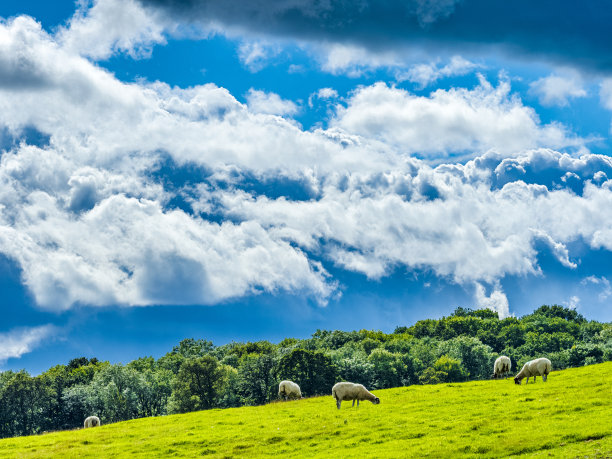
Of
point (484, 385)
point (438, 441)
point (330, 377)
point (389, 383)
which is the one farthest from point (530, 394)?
point (389, 383)

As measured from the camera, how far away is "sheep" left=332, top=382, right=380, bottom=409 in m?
49.7

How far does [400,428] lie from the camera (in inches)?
1591

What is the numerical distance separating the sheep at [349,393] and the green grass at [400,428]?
819 mm

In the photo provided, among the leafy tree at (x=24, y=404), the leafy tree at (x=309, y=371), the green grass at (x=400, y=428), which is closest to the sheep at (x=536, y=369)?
the green grass at (x=400, y=428)

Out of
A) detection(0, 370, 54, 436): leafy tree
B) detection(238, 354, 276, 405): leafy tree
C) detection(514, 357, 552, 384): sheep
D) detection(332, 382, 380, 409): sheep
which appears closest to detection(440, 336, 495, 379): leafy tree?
detection(238, 354, 276, 405): leafy tree

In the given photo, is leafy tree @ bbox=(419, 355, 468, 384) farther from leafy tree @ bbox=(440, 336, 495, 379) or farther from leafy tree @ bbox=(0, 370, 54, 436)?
leafy tree @ bbox=(0, 370, 54, 436)

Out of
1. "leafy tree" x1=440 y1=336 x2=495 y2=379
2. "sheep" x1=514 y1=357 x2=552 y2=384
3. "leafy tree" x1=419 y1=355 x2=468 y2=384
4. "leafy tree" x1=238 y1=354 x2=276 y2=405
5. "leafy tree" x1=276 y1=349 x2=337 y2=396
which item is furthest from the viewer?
"leafy tree" x1=440 y1=336 x2=495 y2=379

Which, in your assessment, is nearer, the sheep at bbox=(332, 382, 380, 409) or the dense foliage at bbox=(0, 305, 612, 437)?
the sheep at bbox=(332, 382, 380, 409)

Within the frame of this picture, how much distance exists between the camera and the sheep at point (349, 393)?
49.7 m

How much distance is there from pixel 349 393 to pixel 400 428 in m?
9.97

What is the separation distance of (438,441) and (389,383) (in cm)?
8427

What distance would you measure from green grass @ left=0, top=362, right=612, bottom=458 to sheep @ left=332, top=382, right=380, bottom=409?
82 centimetres

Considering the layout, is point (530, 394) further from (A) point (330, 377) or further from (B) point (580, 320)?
(B) point (580, 320)

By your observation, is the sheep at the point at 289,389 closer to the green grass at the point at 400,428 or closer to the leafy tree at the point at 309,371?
the green grass at the point at 400,428
